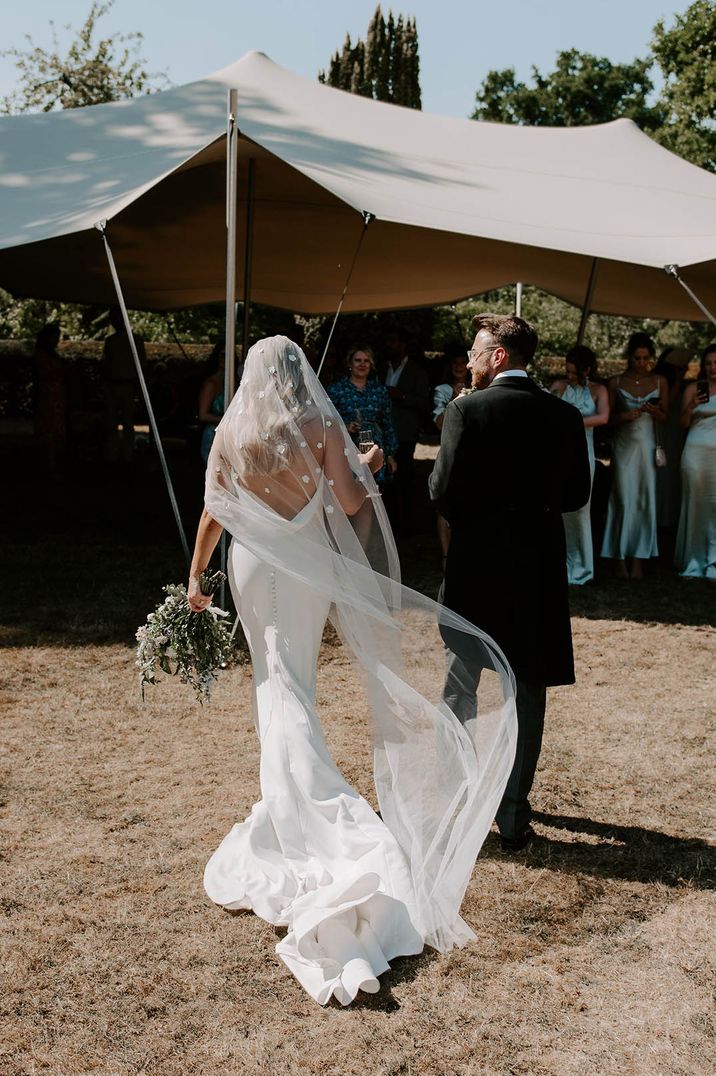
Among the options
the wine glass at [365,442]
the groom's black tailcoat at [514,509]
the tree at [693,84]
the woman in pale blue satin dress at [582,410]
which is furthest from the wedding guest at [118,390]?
the tree at [693,84]

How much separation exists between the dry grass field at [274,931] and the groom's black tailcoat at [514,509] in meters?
0.79

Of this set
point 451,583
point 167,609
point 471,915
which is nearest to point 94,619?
point 167,609

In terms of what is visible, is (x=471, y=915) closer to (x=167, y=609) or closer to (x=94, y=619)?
(x=167, y=609)

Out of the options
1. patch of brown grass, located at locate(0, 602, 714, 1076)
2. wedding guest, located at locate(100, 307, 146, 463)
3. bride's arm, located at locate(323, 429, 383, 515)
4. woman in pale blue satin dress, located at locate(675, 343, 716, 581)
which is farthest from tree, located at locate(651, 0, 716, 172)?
bride's arm, located at locate(323, 429, 383, 515)

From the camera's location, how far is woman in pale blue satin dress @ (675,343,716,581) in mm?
8367

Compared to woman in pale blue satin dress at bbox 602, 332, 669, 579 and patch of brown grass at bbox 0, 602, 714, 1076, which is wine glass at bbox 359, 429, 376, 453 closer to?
patch of brown grass at bbox 0, 602, 714, 1076

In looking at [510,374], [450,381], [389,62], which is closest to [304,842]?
[510,374]

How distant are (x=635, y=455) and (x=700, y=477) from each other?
22.4 inches

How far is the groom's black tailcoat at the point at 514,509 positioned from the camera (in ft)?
11.6

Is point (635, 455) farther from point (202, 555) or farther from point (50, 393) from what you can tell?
point (50, 393)

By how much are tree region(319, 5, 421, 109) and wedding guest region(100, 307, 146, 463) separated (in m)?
15.4

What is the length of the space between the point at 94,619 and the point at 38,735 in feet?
6.23

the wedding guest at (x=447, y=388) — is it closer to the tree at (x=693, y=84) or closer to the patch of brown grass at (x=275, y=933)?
the patch of brown grass at (x=275, y=933)

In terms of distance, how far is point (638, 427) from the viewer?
332 inches
